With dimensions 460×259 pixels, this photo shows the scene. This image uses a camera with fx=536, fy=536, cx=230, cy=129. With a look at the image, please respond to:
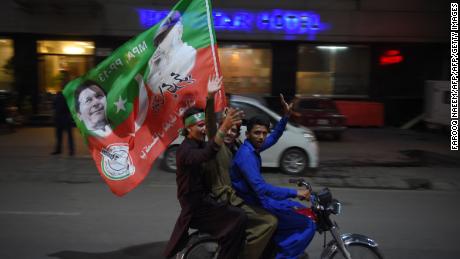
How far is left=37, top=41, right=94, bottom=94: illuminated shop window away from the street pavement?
99.5 inches

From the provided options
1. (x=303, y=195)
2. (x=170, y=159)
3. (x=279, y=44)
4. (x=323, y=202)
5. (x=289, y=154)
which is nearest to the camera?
(x=303, y=195)

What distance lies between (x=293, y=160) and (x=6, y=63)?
12.7 metres

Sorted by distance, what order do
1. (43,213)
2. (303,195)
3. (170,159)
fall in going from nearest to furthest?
(303,195), (43,213), (170,159)

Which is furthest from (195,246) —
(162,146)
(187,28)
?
(187,28)

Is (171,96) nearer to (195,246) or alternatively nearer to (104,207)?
(195,246)

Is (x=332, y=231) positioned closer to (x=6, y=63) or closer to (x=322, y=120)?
(x=322, y=120)

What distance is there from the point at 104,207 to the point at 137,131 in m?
3.72

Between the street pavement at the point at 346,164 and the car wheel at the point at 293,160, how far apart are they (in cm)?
26

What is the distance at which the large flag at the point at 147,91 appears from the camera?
15.1ft

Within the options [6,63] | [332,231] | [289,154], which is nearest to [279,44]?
[289,154]

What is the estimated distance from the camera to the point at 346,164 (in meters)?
12.4

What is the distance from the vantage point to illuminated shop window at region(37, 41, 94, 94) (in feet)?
63.7

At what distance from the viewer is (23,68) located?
19125 millimetres

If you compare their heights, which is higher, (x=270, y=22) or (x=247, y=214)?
(x=270, y=22)
